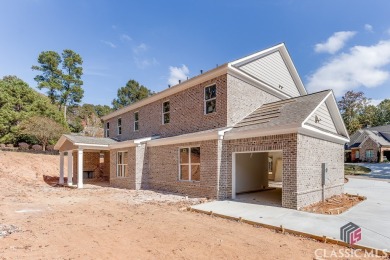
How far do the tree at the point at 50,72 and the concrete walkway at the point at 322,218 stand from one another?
42.1 metres

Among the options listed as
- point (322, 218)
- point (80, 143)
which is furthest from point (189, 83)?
point (322, 218)

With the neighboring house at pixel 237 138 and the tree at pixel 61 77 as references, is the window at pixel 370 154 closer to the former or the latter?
the neighboring house at pixel 237 138

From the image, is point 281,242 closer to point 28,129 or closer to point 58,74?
point 28,129

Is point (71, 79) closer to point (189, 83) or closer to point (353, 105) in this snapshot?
point (189, 83)

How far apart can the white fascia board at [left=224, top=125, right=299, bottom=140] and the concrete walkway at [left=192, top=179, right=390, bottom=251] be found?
2.95 meters

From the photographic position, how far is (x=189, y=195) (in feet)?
42.3

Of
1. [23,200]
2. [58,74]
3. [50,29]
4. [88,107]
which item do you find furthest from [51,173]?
[88,107]

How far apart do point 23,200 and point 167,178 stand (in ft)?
24.9

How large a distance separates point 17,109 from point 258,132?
113ft

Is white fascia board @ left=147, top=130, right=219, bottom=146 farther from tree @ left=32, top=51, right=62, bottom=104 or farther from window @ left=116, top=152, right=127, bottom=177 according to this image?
tree @ left=32, top=51, right=62, bottom=104

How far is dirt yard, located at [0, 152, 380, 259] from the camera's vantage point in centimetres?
536

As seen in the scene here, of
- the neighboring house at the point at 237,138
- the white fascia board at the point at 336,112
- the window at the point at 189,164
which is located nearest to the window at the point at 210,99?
the neighboring house at the point at 237,138

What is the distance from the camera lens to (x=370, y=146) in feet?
144

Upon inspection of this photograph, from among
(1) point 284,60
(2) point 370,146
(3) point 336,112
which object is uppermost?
(1) point 284,60
